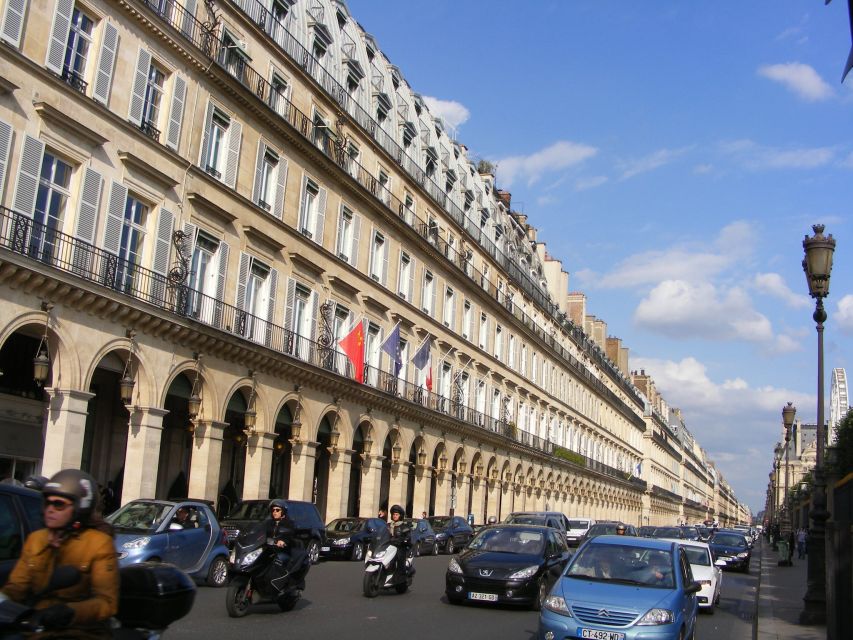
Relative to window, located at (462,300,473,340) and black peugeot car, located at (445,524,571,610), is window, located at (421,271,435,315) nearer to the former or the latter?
window, located at (462,300,473,340)

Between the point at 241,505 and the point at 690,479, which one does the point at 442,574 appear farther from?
the point at 690,479

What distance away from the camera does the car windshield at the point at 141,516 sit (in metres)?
15.8

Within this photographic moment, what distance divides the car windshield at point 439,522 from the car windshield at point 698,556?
17.8m

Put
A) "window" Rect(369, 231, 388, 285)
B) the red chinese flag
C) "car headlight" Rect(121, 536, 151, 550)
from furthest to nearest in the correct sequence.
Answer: "window" Rect(369, 231, 388, 285), the red chinese flag, "car headlight" Rect(121, 536, 151, 550)

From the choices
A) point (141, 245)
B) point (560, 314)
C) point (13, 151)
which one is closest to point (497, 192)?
point (560, 314)

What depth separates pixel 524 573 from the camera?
16.6 meters

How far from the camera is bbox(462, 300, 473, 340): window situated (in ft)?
166

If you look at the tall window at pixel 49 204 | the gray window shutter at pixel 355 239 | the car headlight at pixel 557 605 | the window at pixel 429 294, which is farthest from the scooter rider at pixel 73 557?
the window at pixel 429 294

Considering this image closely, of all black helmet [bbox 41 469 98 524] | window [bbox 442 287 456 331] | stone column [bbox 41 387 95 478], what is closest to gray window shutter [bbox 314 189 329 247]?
stone column [bbox 41 387 95 478]

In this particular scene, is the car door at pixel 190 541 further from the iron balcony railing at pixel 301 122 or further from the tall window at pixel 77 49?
the iron balcony railing at pixel 301 122

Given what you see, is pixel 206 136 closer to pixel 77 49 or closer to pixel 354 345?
pixel 77 49

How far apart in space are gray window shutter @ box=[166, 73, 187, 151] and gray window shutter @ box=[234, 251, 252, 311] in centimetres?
452

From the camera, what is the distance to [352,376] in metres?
35.6

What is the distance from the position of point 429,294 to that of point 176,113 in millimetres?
21275
